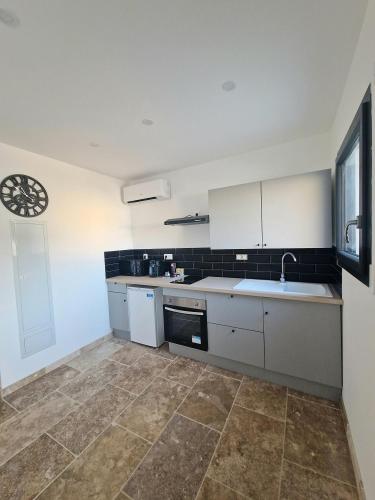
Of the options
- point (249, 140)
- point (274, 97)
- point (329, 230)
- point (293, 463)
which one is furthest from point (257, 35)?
point (293, 463)

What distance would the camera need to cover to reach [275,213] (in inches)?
82.7

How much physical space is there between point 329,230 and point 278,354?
1241 mm

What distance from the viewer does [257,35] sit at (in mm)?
1083

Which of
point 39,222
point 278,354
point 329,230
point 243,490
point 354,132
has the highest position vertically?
point 354,132

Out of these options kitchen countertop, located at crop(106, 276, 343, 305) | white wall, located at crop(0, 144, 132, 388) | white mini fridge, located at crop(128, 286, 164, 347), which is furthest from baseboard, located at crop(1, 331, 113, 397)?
kitchen countertop, located at crop(106, 276, 343, 305)

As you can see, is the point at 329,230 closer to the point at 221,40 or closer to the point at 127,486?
the point at 221,40

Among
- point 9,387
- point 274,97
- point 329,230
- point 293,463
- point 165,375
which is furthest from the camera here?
point 165,375

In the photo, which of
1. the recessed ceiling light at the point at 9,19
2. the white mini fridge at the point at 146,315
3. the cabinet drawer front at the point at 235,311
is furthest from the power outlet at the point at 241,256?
the recessed ceiling light at the point at 9,19

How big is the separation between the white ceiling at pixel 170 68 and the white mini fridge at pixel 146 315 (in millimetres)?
1814

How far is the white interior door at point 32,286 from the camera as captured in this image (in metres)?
2.16

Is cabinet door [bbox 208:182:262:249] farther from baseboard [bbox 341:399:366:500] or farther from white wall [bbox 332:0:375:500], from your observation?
baseboard [bbox 341:399:366:500]

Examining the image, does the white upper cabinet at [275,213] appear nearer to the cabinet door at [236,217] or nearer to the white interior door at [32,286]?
the cabinet door at [236,217]

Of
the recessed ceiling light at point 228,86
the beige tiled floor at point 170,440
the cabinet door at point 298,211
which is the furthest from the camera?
the cabinet door at point 298,211

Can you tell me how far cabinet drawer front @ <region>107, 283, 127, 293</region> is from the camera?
2982mm
